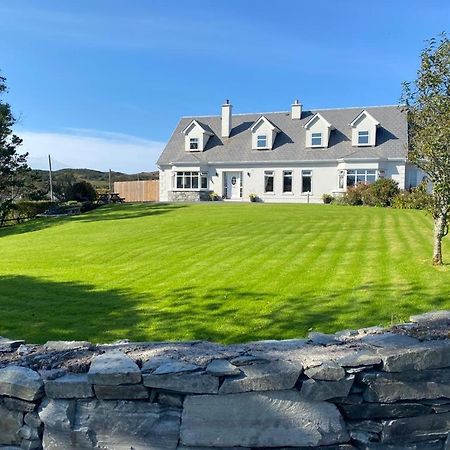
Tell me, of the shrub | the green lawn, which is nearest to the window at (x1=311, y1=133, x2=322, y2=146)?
the shrub

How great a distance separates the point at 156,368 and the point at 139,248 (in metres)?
10.1

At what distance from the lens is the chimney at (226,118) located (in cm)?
3729


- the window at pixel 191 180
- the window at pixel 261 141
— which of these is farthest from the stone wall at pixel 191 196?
the window at pixel 261 141

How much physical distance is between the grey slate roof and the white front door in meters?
1.30

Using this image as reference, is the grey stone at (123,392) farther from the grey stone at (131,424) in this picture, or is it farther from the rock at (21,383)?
the rock at (21,383)

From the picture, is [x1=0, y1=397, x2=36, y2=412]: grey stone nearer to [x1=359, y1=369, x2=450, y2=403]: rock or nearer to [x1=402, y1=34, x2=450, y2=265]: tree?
[x1=359, y1=369, x2=450, y2=403]: rock

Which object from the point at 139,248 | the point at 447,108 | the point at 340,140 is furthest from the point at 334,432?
the point at 340,140

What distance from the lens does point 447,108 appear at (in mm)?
8430

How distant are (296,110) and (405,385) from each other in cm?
3562

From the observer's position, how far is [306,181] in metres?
33.9

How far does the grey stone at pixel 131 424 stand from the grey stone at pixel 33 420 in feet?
0.92

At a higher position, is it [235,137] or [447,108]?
[235,137]

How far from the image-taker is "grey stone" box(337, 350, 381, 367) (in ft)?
8.78

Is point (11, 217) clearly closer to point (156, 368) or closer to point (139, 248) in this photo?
point (139, 248)
